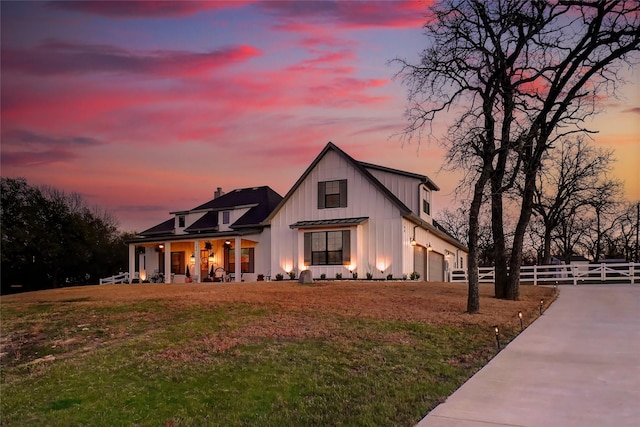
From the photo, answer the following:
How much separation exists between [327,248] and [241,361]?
19.6m

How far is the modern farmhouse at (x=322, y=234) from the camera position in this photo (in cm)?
2767

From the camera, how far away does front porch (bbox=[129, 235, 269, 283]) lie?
31859 millimetres

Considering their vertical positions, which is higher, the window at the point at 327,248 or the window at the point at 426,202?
the window at the point at 426,202

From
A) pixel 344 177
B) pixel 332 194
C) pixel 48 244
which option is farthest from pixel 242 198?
pixel 48 244

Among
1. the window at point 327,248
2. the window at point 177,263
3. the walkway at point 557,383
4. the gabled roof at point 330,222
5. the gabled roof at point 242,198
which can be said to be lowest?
the walkway at point 557,383

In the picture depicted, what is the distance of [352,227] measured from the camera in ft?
90.9

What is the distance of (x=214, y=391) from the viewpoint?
7590mm

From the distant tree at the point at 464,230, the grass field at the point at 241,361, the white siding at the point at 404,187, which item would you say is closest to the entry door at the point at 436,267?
the white siding at the point at 404,187

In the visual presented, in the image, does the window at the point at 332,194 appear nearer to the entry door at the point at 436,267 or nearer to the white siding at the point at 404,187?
the white siding at the point at 404,187

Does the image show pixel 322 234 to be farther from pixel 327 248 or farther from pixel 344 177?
pixel 344 177

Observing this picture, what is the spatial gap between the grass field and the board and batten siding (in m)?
11.6

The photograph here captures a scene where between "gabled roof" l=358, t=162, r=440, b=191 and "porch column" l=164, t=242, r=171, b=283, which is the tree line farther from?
"gabled roof" l=358, t=162, r=440, b=191

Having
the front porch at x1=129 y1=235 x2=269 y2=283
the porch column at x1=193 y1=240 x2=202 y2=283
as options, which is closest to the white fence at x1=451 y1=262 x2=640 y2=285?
the front porch at x1=129 y1=235 x2=269 y2=283

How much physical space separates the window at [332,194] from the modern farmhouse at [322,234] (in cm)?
5
